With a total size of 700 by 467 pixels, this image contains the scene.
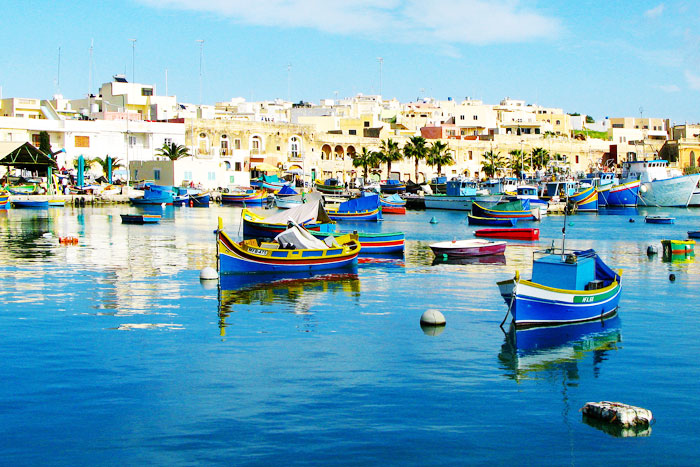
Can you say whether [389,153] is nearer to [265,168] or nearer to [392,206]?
[265,168]

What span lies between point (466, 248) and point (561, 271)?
14754mm

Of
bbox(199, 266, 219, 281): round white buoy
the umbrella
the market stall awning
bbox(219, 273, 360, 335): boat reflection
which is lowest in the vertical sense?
bbox(219, 273, 360, 335): boat reflection

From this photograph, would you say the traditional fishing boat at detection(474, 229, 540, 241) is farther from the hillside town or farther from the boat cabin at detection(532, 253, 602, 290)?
the hillside town

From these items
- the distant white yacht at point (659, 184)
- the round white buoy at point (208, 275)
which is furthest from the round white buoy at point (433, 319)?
the distant white yacht at point (659, 184)

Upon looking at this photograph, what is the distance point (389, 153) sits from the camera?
310 feet

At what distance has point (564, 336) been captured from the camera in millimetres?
18734

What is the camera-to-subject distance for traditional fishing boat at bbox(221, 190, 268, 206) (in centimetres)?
7575

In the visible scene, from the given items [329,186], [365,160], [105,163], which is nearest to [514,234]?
[329,186]

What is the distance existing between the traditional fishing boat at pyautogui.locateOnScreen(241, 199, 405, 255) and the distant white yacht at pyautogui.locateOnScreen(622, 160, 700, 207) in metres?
51.9

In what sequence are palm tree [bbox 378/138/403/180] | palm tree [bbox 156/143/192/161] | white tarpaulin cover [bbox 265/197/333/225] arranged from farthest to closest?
palm tree [bbox 378/138/403/180], palm tree [bbox 156/143/192/161], white tarpaulin cover [bbox 265/197/333/225]

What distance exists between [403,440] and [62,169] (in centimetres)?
6837

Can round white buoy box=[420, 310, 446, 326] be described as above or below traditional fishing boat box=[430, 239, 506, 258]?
below

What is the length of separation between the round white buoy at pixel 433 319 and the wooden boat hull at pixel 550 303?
1.55 meters

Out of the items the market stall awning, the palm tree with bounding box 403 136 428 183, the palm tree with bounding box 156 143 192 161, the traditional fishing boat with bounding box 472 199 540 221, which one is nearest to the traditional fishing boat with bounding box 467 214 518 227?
the traditional fishing boat with bounding box 472 199 540 221
